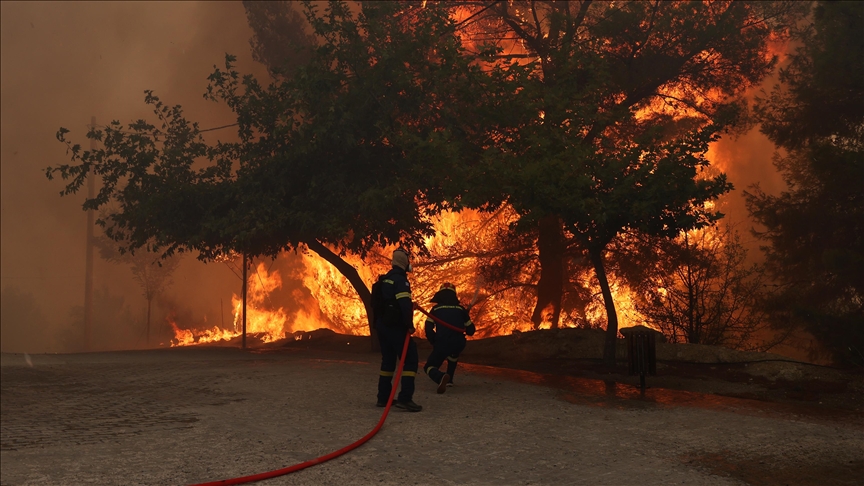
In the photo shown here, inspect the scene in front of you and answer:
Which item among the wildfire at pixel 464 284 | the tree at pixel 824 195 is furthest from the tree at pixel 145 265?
the tree at pixel 824 195

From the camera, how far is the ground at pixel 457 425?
21.5 feet

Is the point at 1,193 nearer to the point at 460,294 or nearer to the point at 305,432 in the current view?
the point at 460,294

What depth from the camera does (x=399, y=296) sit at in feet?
30.7

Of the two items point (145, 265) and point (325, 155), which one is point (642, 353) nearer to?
point (325, 155)

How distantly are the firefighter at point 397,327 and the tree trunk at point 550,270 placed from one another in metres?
11.2

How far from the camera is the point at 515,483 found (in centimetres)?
617

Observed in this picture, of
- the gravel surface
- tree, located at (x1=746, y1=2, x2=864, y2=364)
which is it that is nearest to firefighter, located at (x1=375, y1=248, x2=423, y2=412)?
the gravel surface

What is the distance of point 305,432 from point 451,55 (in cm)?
951

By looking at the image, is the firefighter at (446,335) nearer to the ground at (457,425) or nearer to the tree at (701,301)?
the ground at (457,425)

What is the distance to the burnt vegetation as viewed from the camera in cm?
1372

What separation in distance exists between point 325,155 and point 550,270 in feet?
22.6

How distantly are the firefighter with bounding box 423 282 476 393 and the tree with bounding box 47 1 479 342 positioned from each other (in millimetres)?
4923

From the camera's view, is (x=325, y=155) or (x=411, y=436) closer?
(x=411, y=436)

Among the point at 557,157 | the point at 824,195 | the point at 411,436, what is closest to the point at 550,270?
the point at 824,195
